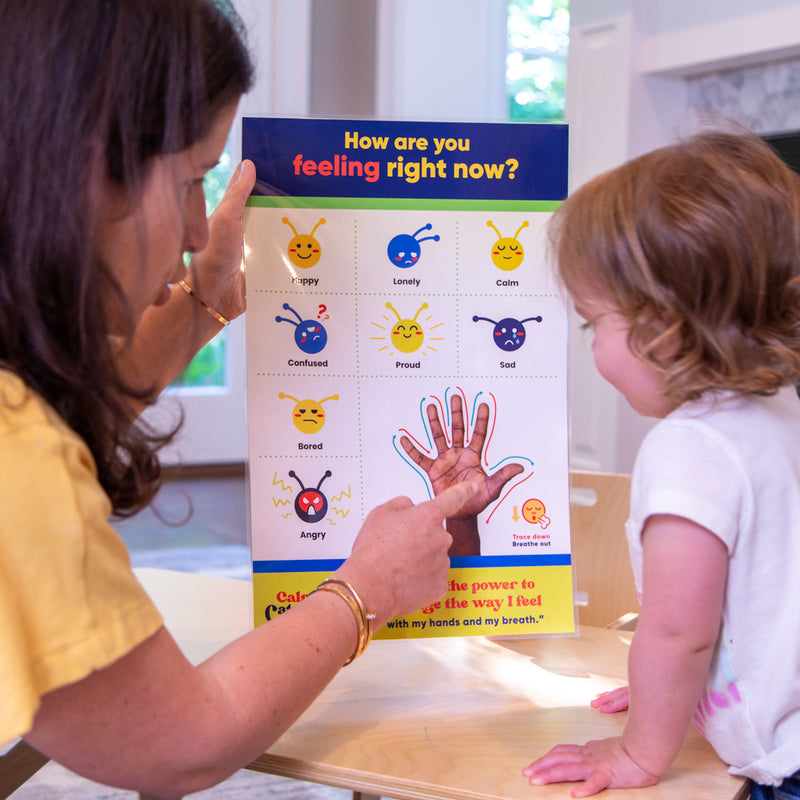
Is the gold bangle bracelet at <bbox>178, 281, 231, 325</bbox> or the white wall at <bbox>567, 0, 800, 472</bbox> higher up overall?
the white wall at <bbox>567, 0, 800, 472</bbox>

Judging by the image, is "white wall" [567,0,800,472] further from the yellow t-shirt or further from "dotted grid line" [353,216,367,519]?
the yellow t-shirt

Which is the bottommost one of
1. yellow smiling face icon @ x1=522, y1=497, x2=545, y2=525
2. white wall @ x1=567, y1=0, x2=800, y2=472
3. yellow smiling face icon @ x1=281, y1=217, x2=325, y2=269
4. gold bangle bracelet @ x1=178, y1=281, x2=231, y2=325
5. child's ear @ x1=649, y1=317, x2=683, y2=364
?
yellow smiling face icon @ x1=522, y1=497, x2=545, y2=525

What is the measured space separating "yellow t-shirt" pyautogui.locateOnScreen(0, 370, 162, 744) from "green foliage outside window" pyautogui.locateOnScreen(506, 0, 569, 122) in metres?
3.43

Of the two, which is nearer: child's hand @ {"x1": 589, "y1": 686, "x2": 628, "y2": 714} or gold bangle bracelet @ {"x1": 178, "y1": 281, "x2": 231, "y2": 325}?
child's hand @ {"x1": 589, "y1": 686, "x2": 628, "y2": 714}

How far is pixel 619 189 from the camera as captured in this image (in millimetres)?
809

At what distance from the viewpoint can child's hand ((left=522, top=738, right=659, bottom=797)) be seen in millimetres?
767

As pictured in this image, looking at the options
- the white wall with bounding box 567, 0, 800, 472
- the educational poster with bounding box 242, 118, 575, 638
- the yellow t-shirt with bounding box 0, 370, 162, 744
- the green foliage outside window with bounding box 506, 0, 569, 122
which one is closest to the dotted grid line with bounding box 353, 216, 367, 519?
the educational poster with bounding box 242, 118, 575, 638

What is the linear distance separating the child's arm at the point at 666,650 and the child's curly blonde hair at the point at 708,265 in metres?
0.14

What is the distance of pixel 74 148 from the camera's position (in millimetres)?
623

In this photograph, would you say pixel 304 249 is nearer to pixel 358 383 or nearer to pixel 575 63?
pixel 358 383

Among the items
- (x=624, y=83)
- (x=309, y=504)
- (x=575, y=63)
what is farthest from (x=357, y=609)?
(x=575, y=63)

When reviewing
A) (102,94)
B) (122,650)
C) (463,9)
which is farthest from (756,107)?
(122,650)

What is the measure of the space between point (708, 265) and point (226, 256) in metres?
0.62

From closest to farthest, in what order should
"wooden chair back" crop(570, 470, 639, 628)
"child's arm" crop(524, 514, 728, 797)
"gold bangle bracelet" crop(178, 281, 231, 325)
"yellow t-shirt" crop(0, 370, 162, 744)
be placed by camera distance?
1. "yellow t-shirt" crop(0, 370, 162, 744)
2. "child's arm" crop(524, 514, 728, 797)
3. "gold bangle bracelet" crop(178, 281, 231, 325)
4. "wooden chair back" crop(570, 470, 639, 628)
